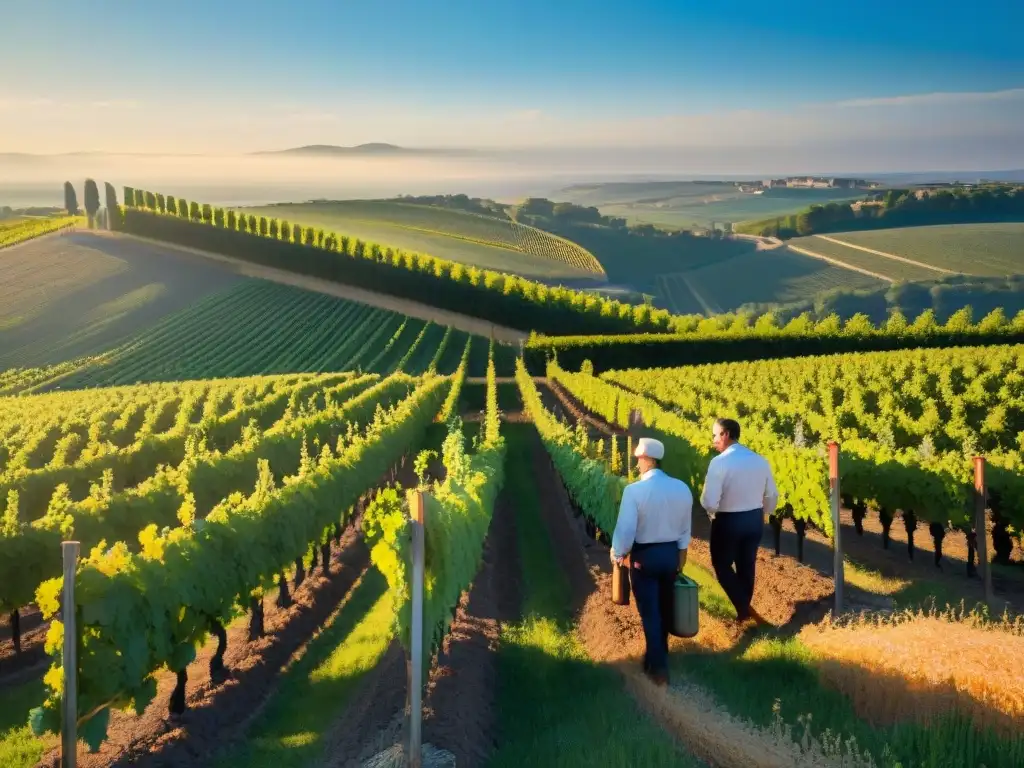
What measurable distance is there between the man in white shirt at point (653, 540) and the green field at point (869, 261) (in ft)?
385

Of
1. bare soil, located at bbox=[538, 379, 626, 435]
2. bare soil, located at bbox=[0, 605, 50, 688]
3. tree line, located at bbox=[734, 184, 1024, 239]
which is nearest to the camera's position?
bare soil, located at bbox=[0, 605, 50, 688]

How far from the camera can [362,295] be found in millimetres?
70312

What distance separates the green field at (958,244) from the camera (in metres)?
120

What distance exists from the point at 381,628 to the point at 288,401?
23.5m

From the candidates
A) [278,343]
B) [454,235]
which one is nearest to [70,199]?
[454,235]

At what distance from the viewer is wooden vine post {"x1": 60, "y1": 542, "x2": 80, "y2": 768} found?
6648 millimetres

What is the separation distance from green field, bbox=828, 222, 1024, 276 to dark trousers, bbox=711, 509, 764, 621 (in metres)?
121

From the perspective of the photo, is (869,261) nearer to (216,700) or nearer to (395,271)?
(395,271)

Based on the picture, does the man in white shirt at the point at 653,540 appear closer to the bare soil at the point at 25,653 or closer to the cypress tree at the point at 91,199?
the bare soil at the point at 25,653

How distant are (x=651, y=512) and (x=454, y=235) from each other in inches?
4828

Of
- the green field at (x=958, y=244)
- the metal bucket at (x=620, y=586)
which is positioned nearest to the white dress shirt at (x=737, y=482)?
the metal bucket at (x=620, y=586)

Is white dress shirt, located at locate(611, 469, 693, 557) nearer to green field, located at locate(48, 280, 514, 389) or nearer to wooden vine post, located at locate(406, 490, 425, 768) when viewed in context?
wooden vine post, located at locate(406, 490, 425, 768)

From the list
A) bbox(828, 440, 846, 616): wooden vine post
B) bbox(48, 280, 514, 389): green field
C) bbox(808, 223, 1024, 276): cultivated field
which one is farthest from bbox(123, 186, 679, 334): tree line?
bbox(808, 223, 1024, 276): cultivated field

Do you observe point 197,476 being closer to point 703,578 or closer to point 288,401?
point 703,578
